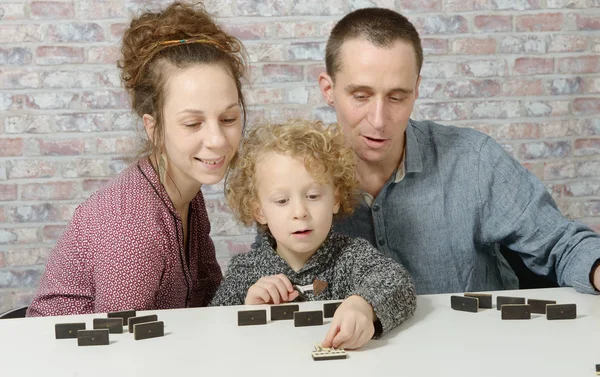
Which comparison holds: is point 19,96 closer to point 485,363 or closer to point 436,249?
point 436,249

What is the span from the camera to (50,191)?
11.7ft

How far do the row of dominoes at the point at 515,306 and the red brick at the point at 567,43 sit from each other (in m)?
2.34

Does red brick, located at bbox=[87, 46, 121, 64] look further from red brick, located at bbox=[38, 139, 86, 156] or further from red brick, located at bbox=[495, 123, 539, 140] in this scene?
red brick, located at bbox=[495, 123, 539, 140]

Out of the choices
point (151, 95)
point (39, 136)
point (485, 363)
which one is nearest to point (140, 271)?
point (151, 95)

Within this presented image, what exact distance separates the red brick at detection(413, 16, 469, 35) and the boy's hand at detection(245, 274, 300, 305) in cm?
214

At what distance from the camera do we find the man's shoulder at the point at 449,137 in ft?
7.57

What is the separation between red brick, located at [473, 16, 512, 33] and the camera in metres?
3.69

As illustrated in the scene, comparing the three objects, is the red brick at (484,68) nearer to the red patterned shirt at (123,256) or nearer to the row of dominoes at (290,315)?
the red patterned shirt at (123,256)

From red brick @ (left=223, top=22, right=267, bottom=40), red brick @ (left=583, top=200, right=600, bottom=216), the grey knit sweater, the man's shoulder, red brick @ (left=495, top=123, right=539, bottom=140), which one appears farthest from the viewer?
red brick @ (left=583, top=200, right=600, bottom=216)

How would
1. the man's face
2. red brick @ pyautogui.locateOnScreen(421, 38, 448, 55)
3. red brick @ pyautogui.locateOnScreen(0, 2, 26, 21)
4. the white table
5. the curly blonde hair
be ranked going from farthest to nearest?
red brick @ pyautogui.locateOnScreen(421, 38, 448, 55) → red brick @ pyautogui.locateOnScreen(0, 2, 26, 21) → the man's face → the curly blonde hair → the white table

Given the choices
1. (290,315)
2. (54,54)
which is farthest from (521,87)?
(290,315)

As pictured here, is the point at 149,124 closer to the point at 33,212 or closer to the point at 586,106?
the point at 33,212

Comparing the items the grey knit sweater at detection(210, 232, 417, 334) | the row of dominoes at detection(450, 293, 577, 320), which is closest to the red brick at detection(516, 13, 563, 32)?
the grey knit sweater at detection(210, 232, 417, 334)

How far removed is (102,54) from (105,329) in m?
2.24
